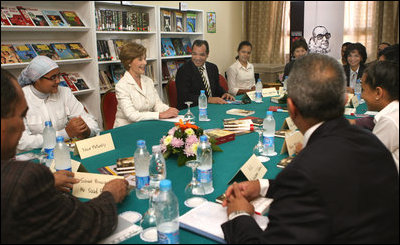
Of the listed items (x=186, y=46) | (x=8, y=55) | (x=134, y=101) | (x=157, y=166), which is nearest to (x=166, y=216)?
(x=157, y=166)

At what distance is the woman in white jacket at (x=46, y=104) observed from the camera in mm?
2408

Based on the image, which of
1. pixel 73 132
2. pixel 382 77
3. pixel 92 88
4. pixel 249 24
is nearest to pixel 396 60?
pixel 382 77

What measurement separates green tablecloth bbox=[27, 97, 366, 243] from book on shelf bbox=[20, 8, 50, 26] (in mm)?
2001

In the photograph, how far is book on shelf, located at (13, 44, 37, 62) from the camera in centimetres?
386

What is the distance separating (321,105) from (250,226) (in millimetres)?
458

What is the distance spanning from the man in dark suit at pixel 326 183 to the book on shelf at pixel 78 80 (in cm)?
361

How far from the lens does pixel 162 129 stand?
2.70m

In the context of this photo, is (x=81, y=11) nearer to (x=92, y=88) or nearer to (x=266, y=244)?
(x=92, y=88)

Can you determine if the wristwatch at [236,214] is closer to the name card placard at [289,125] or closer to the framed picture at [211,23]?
the name card placard at [289,125]

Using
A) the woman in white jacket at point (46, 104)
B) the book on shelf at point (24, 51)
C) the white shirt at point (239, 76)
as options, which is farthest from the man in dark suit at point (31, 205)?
the white shirt at point (239, 76)

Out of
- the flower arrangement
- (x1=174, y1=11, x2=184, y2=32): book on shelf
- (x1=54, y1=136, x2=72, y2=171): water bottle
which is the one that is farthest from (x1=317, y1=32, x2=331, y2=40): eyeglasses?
(x1=54, y1=136, x2=72, y2=171): water bottle

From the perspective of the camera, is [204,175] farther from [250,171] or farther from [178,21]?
[178,21]

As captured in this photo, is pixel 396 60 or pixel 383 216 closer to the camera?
pixel 383 216

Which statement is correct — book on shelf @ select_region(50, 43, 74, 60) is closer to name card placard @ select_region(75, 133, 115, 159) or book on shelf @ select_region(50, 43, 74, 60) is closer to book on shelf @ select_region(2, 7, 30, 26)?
book on shelf @ select_region(2, 7, 30, 26)
